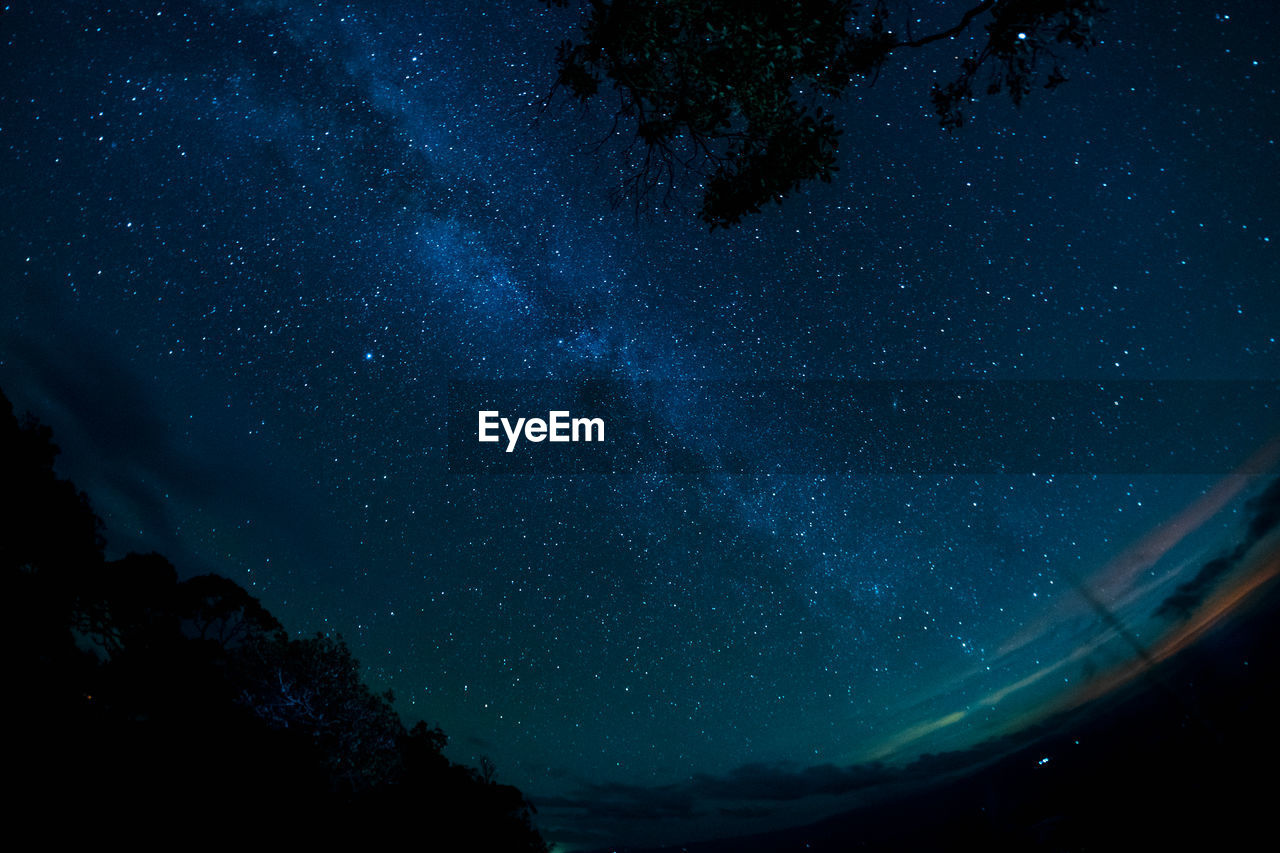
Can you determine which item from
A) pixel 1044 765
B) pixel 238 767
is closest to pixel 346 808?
pixel 238 767

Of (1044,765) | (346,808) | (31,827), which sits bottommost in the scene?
(1044,765)

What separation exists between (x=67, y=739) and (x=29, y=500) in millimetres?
10430

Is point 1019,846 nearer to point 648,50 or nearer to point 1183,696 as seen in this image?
point 648,50

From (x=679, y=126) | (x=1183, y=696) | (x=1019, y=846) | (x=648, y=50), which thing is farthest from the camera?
(x=1183, y=696)

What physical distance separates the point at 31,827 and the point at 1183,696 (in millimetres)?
137014

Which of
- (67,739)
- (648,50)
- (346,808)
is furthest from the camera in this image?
(346,808)

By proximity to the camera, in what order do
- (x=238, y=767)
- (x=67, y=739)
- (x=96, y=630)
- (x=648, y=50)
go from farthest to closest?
(x=96, y=630) < (x=238, y=767) < (x=67, y=739) < (x=648, y=50)

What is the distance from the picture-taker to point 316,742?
59.7ft

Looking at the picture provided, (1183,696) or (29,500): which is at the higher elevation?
(29,500)

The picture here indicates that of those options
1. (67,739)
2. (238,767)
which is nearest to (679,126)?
(67,739)

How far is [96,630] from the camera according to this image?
20172 millimetres

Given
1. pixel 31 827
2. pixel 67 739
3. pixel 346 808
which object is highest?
pixel 67 739

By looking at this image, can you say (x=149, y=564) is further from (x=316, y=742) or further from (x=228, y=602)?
(x=316, y=742)

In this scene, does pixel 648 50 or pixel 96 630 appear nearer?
pixel 648 50
